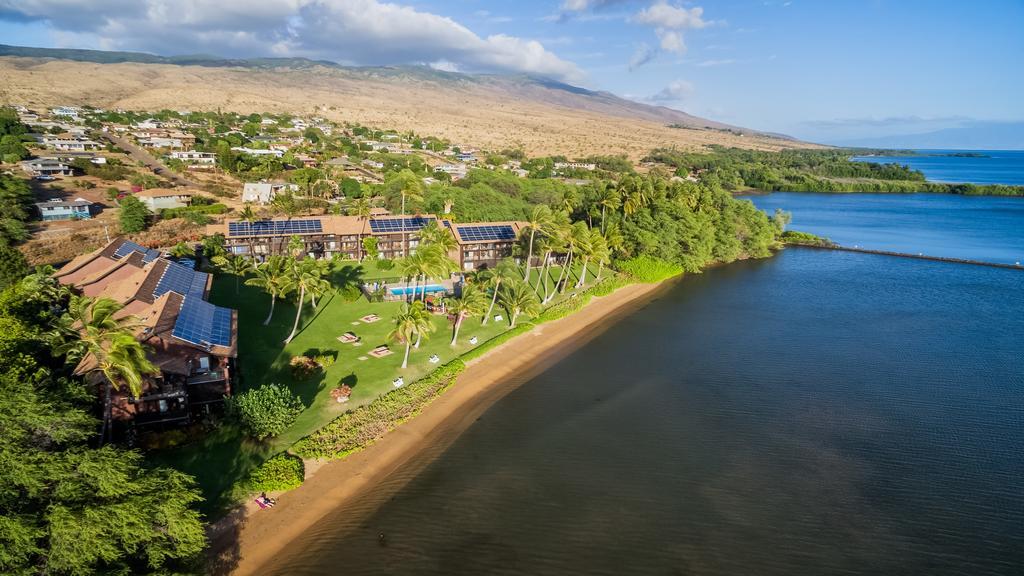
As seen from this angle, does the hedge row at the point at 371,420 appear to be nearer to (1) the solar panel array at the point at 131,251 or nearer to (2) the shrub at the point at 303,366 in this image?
(2) the shrub at the point at 303,366

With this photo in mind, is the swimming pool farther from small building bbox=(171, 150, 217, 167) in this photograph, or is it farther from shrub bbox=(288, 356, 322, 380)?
small building bbox=(171, 150, 217, 167)

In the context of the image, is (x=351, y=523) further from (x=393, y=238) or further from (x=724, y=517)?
(x=393, y=238)

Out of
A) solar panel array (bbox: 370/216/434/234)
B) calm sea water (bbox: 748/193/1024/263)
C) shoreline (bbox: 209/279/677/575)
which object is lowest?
shoreline (bbox: 209/279/677/575)

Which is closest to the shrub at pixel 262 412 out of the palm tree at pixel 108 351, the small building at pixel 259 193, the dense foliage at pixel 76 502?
the palm tree at pixel 108 351

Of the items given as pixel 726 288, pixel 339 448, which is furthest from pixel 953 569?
pixel 726 288

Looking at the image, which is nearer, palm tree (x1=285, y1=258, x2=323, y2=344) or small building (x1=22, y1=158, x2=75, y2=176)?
palm tree (x1=285, y1=258, x2=323, y2=344)

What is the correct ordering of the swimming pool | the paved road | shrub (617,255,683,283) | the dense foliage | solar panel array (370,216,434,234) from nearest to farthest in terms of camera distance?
the dense foliage
the swimming pool
solar panel array (370,216,434,234)
shrub (617,255,683,283)
the paved road

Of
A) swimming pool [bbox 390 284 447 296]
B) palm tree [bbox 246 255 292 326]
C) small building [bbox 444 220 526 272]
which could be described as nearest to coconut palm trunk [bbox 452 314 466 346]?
swimming pool [bbox 390 284 447 296]
